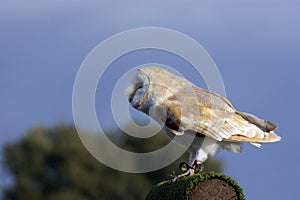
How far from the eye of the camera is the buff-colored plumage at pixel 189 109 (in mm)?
12773

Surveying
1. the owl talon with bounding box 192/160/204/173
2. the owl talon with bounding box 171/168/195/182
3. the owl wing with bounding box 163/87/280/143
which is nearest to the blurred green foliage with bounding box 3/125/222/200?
the owl wing with bounding box 163/87/280/143

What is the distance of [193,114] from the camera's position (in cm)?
1300

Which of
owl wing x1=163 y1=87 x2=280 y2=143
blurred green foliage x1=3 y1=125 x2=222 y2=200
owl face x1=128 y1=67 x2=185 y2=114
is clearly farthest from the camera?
blurred green foliage x1=3 y1=125 x2=222 y2=200

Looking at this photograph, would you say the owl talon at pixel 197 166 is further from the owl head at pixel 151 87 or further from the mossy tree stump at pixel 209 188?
the owl head at pixel 151 87

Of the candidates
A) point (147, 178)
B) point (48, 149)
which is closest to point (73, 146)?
point (48, 149)

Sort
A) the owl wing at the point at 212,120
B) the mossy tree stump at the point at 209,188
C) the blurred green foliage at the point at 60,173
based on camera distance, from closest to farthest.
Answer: the mossy tree stump at the point at 209,188 < the owl wing at the point at 212,120 < the blurred green foliage at the point at 60,173

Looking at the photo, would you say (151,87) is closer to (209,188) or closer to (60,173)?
(209,188)

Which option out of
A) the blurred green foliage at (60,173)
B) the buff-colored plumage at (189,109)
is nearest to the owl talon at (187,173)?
the buff-colored plumage at (189,109)

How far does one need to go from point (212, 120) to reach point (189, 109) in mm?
323

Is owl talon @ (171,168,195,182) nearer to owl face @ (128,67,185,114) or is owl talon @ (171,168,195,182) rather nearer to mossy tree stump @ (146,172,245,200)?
mossy tree stump @ (146,172,245,200)

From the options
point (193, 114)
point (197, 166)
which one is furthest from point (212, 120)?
point (197, 166)

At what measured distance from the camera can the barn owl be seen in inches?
503

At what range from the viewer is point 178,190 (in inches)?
473

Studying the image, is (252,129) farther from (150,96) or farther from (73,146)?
(73,146)
